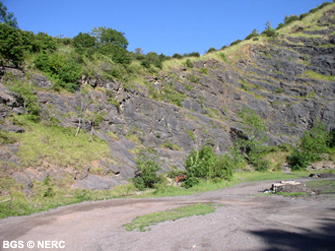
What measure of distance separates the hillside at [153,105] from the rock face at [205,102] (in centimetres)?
16

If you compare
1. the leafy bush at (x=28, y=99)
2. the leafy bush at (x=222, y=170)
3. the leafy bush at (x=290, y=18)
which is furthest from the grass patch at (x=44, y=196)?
the leafy bush at (x=290, y=18)

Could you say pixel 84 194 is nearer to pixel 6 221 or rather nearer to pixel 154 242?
pixel 6 221

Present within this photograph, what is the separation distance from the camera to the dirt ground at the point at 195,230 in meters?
6.23

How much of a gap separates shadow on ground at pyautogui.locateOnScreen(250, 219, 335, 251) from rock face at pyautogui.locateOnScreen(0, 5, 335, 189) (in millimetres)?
13788

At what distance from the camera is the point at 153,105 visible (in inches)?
1298

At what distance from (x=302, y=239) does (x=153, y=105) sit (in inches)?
1106

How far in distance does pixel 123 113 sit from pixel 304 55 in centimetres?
5177

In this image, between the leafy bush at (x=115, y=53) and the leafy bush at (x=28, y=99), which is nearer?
the leafy bush at (x=28, y=99)

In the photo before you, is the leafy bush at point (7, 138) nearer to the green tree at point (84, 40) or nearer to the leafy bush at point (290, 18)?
the green tree at point (84, 40)

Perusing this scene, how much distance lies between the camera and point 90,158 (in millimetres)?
19781

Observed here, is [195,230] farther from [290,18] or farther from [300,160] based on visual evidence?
[290,18]

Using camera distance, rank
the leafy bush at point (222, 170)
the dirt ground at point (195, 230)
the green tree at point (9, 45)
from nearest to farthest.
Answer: the dirt ground at point (195, 230)
the green tree at point (9, 45)
the leafy bush at point (222, 170)

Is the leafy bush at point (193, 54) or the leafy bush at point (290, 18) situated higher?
the leafy bush at point (290, 18)

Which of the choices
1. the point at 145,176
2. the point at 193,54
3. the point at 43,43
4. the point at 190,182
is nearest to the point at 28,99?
the point at 43,43
